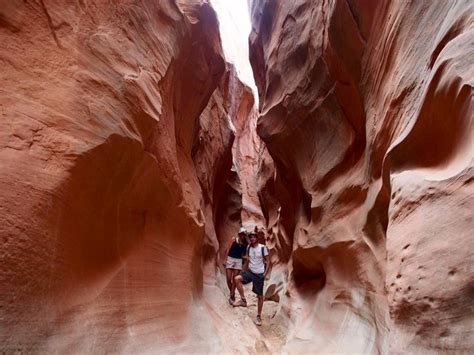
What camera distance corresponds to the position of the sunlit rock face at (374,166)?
7.24 ft

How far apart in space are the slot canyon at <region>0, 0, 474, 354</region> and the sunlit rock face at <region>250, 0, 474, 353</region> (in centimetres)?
2

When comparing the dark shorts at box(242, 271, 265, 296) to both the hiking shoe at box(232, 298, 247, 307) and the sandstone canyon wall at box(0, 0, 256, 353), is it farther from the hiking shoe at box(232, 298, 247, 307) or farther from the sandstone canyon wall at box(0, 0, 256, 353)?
the sandstone canyon wall at box(0, 0, 256, 353)

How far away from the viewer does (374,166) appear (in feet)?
14.4

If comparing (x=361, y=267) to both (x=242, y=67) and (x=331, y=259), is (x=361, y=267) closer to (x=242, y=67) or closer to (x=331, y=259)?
(x=331, y=259)

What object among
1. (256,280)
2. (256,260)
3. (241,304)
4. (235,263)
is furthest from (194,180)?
(241,304)

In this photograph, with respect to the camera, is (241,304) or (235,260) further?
(235,260)

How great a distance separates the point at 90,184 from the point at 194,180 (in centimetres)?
291

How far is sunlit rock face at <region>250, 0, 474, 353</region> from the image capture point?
2.21m

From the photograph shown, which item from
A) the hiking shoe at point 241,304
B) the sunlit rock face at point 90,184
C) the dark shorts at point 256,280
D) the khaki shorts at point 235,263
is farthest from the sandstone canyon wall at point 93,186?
the khaki shorts at point 235,263

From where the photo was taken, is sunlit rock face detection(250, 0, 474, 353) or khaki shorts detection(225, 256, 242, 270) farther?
khaki shorts detection(225, 256, 242, 270)

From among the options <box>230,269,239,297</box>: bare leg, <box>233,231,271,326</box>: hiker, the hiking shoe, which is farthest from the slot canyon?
<box>230,269,239,297</box>: bare leg

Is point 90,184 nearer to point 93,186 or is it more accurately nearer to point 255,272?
point 93,186

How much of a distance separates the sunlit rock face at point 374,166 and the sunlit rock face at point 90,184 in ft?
6.74

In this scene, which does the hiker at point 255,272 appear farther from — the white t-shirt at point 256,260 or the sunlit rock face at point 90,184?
the sunlit rock face at point 90,184
